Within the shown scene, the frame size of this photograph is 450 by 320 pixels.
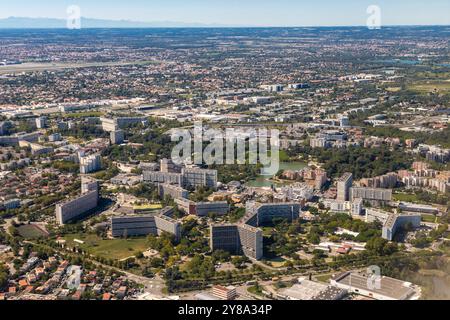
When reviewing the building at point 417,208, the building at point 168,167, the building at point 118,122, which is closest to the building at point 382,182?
the building at point 417,208

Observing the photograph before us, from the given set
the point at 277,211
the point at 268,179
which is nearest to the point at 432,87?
the point at 268,179

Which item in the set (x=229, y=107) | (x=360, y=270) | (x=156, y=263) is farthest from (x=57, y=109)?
(x=360, y=270)

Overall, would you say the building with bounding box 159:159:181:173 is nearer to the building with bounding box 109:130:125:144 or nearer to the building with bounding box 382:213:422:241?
the building with bounding box 109:130:125:144

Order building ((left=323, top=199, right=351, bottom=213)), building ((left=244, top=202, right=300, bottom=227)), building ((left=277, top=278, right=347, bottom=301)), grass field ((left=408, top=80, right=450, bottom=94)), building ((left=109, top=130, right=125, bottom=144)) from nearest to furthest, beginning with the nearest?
building ((left=277, top=278, right=347, bottom=301)) → building ((left=244, top=202, right=300, bottom=227)) → building ((left=323, top=199, right=351, bottom=213)) → building ((left=109, top=130, right=125, bottom=144)) → grass field ((left=408, top=80, right=450, bottom=94))

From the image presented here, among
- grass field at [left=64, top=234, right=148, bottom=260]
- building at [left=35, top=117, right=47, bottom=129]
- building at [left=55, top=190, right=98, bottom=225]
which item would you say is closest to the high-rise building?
building at [left=55, top=190, right=98, bottom=225]

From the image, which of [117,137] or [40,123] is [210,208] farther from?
[40,123]
